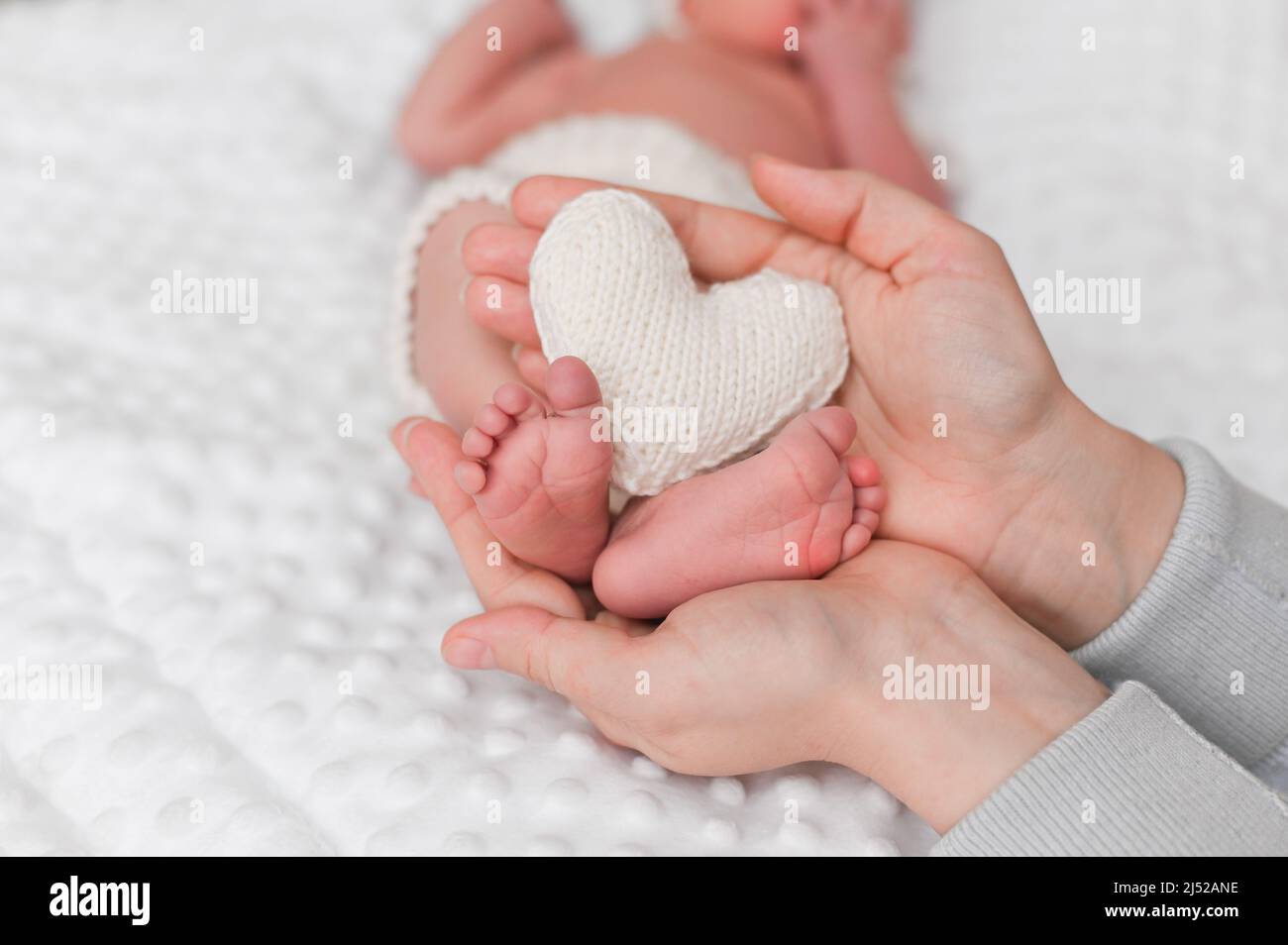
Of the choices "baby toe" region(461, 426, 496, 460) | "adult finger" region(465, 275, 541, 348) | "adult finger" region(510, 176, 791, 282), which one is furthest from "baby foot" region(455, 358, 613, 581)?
"adult finger" region(510, 176, 791, 282)

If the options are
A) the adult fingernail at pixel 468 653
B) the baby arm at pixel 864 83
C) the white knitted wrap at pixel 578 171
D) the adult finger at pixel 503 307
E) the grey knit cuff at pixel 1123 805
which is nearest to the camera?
the grey knit cuff at pixel 1123 805

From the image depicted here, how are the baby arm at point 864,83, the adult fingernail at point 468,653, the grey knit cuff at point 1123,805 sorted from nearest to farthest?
1. the grey knit cuff at point 1123,805
2. the adult fingernail at point 468,653
3. the baby arm at point 864,83

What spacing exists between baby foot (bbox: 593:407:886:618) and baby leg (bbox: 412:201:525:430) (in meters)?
0.22

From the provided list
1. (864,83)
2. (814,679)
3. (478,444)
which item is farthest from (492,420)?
(864,83)

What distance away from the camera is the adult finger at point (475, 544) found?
0.86m

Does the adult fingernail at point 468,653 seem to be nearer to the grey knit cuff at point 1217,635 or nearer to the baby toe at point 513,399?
the baby toe at point 513,399

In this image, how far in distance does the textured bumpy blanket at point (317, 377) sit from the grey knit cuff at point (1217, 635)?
0.80ft

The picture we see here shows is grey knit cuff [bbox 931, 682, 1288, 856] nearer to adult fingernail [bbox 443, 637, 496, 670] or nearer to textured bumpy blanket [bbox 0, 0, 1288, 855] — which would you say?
textured bumpy blanket [bbox 0, 0, 1288, 855]

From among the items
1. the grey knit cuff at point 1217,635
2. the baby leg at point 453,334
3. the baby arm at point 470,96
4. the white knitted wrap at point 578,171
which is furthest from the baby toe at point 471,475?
the baby arm at point 470,96

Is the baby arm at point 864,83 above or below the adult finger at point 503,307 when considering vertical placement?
above

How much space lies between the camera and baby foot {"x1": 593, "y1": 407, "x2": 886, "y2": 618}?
80cm

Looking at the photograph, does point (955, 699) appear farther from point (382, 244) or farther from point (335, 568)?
point (382, 244)
